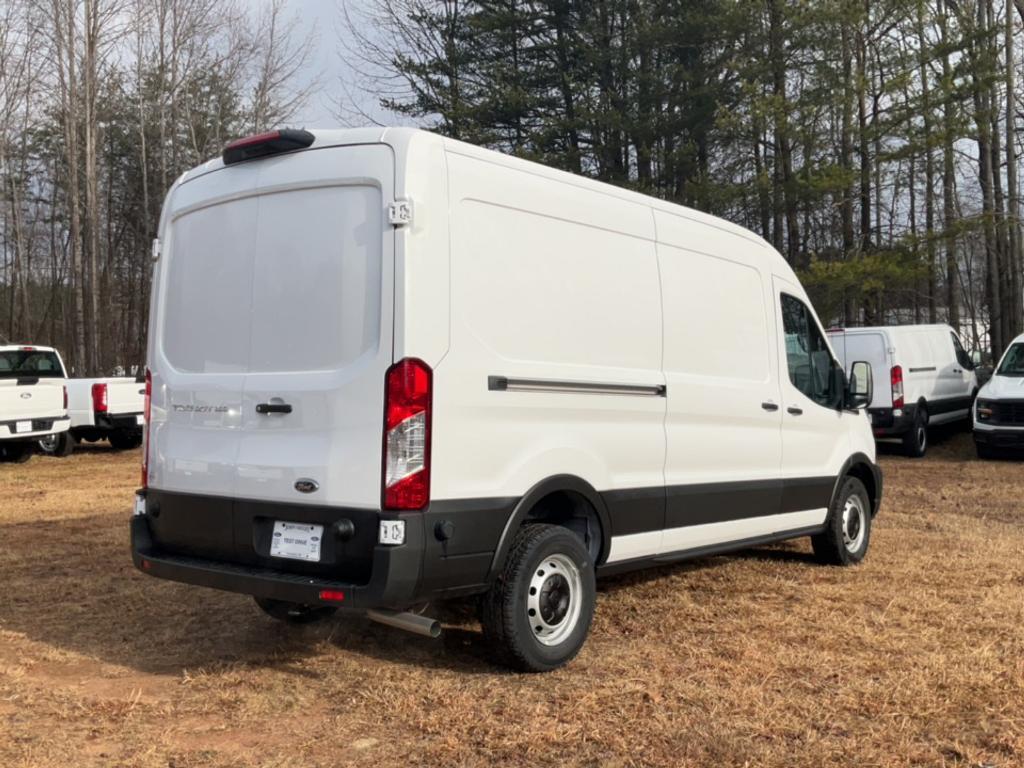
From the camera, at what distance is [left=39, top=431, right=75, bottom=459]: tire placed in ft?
54.9

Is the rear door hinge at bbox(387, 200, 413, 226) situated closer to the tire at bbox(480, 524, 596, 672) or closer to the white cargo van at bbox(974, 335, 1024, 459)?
the tire at bbox(480, 524, 596, 672)

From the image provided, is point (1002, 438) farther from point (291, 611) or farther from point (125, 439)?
point (125, 439)

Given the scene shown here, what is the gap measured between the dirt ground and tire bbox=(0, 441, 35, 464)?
9759 mm

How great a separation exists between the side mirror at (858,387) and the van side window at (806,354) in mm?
164

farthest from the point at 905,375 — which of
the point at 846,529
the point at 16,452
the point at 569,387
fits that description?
the point at 16,452

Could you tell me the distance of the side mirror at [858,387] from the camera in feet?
23.4

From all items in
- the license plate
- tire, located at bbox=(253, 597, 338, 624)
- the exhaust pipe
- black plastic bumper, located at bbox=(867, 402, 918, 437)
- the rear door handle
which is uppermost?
the rear door handle

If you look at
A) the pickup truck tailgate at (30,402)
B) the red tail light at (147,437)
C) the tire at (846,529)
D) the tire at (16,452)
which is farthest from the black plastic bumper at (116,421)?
the tire at (846,529)

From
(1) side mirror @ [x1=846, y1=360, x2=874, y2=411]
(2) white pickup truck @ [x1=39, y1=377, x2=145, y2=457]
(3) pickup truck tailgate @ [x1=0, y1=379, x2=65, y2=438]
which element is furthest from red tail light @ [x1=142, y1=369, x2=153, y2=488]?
(2) white pickup truck @ [x1=39, y1=377, x2=145, y2=457]

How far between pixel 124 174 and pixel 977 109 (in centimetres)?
2589

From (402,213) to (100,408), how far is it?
562 inches

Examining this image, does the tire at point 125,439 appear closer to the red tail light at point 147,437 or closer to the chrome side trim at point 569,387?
the red tail light at point 147,437

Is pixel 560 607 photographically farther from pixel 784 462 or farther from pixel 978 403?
pixel 978 403

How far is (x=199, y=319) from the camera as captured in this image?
4887 mm
